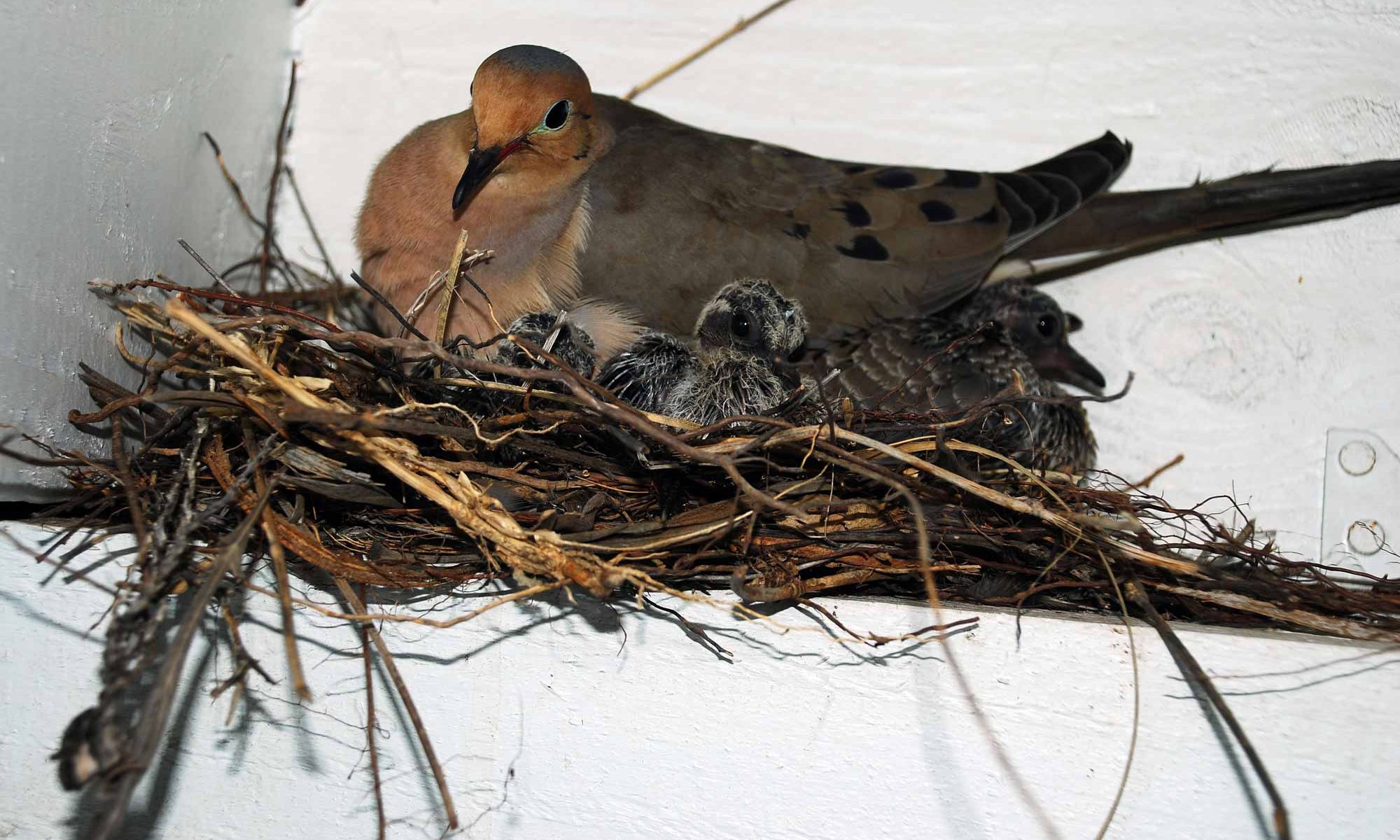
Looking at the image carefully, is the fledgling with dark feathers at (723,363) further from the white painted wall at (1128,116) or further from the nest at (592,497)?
the white painted wall at (1128,116)

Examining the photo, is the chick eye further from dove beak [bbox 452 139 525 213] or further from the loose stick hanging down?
the loose stick hanging down

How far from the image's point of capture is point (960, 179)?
147 cm

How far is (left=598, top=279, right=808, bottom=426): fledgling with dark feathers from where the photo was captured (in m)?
1.16

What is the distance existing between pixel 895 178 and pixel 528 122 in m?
0.53

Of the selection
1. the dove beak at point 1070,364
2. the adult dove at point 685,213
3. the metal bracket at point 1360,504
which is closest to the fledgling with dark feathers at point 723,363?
the adult dove at point 685,213

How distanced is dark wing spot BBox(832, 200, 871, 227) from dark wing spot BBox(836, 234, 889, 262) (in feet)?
0.07

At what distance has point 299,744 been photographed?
1.03 meters

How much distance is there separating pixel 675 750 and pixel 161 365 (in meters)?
0.64

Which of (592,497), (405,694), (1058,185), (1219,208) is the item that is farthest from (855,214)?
(405,694)

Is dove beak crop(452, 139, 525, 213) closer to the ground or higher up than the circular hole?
higher up

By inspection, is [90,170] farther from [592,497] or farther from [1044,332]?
[1044,332]

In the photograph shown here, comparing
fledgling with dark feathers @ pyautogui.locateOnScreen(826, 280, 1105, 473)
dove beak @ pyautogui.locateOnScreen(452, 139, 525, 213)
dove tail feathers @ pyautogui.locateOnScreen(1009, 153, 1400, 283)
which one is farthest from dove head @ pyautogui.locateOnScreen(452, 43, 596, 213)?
dove tail feathers @ pyautogui.locateOnScreen(1009, 153, 1400, 283)

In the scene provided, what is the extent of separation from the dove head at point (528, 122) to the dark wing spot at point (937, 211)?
1.61ft

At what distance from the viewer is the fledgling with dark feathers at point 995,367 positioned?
4.42 ft
